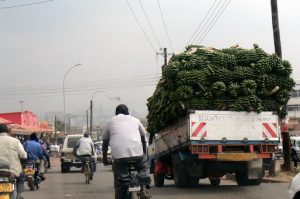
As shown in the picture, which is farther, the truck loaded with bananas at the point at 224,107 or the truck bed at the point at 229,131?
the truck loaded with bananas at the point at 224,107

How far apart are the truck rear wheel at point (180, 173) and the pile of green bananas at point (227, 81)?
1.31m

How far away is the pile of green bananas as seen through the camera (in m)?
14.6

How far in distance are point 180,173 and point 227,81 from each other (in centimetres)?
286

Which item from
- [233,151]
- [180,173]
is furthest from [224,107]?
[180,173]

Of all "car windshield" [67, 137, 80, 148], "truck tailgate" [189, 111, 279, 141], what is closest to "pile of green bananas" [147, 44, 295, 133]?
"truck tailgate" [189, 111, 279, 141]

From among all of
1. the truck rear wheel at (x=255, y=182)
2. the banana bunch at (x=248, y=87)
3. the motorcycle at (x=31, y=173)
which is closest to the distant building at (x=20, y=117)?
the motorcycle at (x=31, y=173)

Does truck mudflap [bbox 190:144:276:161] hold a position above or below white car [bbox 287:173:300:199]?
above

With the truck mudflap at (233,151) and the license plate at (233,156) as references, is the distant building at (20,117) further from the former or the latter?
the license plate at (233,156)

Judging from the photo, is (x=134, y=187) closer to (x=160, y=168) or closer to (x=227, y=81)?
(x=227, y=81)

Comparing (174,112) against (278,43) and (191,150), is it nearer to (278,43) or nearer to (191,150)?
(191,150)

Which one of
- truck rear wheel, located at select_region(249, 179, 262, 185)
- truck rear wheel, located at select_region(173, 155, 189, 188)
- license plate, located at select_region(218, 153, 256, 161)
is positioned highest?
license plate, located at select_region(218, 153, 256, 161)

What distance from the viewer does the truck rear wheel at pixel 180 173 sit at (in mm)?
15558

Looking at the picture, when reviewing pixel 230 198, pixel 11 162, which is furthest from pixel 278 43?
pixel 11 162

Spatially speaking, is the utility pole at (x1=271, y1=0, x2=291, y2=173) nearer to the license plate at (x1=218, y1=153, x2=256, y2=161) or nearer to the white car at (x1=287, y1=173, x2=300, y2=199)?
the license plate at (x1=218, y1=153, x2=256, y2=161)
